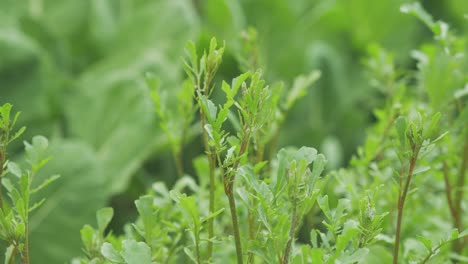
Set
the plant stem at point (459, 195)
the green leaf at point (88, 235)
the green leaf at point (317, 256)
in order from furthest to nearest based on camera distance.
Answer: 1. the plant stem at point (459, 195)
2. the green leaf at point (88, 235)
3. the green leaf at point (317, 256)

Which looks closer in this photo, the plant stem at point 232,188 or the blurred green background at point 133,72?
the plant stem at point 232,188

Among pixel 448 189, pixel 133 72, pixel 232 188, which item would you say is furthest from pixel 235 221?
pixel 133 72

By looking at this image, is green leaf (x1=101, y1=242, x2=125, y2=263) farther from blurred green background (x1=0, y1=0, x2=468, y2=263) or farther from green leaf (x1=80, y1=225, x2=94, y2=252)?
blurred green background (x1=0, y1=0, x2=468, y2=263)

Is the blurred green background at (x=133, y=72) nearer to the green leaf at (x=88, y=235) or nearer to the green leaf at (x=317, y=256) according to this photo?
the green leaf at (x=88, y=235)

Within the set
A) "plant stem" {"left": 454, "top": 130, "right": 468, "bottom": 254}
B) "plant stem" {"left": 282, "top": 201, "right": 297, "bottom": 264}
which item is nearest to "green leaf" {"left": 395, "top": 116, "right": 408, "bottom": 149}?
"plant stem" {"left": 282, "top": 201, "right": 297, "bottom": 264}

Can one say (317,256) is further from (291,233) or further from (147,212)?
(147,212)

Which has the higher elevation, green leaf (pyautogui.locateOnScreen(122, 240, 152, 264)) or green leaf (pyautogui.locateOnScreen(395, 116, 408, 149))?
green leaf (pyautogui.locateOnScreen(395, 116, 408, 149))

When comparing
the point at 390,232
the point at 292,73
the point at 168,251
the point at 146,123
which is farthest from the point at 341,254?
the point at 292,73

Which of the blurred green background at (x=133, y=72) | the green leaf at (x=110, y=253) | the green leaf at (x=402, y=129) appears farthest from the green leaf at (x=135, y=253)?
the blurred green background at (x=133, y=72)
